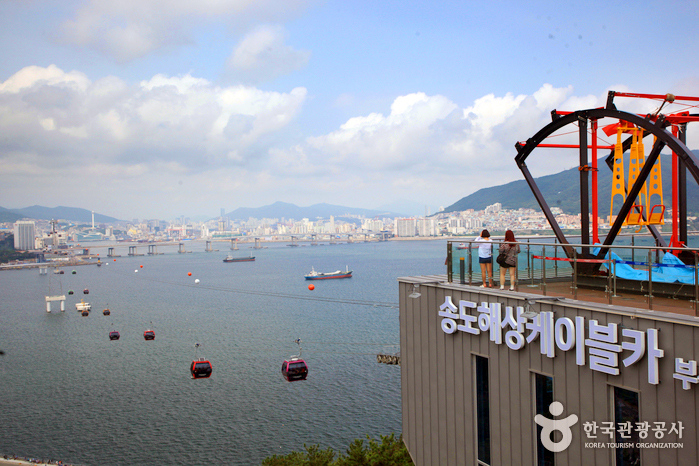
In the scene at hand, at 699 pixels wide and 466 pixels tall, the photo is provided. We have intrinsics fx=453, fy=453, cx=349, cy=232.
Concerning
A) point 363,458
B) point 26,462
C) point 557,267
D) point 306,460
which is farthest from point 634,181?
point 26,462

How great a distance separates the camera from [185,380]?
25.4m

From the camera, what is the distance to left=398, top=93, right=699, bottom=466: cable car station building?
3850mm

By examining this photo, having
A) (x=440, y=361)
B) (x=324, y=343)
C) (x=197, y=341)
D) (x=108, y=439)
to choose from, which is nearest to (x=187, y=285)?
(x=197, y=341)

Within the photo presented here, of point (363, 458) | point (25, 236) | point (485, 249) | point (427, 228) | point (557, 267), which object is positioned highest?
point (25, 236)

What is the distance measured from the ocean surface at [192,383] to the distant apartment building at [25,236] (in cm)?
12479

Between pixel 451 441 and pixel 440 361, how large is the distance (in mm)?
1075

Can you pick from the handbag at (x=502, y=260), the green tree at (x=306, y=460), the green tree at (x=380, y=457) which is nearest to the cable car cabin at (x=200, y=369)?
the green tree at (x=306, y=460)

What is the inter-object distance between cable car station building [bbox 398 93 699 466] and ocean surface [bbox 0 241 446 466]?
41.5 feet

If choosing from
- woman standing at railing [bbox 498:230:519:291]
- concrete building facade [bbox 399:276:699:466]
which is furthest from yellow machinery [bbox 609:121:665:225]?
concrete building facade [bbox 399:276:699:466]

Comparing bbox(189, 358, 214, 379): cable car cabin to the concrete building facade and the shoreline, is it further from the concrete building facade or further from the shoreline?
the concrete building facade

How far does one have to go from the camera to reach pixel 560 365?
4684 mm

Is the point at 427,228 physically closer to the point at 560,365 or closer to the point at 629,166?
the point at 629,166

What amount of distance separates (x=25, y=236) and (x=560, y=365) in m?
189

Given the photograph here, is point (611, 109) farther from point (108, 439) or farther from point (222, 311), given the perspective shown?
point (222, 311)
